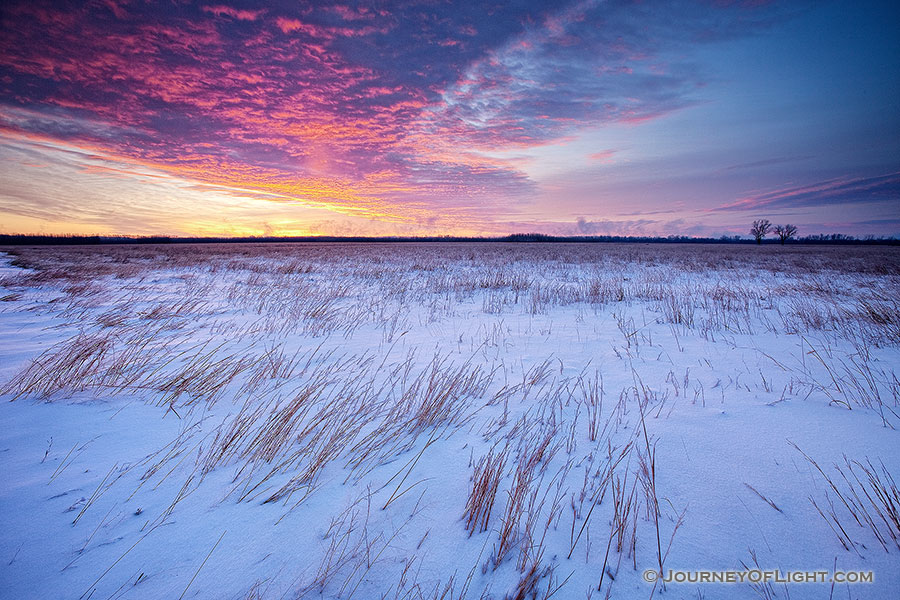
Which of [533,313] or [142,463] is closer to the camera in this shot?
[142,463]

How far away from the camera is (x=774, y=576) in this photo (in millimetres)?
1656

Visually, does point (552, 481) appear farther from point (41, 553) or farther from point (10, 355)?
point (10, 355)

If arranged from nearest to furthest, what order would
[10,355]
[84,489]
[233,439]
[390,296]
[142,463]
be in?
[84,489]
[142,463]
[233,439]
[10,355]
[390,296]

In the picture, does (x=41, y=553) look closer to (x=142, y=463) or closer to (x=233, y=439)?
(x=142, y=463)

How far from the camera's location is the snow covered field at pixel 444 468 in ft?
5.45

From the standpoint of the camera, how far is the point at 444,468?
2.48 m

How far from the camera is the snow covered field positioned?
1.66 m

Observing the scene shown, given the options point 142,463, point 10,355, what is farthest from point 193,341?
point 142,463

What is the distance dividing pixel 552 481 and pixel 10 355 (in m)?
7.18

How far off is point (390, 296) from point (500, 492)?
8733 millimetres

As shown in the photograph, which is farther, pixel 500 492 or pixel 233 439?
pixel 233 439

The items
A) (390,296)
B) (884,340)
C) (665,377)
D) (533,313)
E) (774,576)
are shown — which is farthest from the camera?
(390,296)

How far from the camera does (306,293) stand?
1066 cm

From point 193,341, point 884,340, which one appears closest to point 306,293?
point 193,341
